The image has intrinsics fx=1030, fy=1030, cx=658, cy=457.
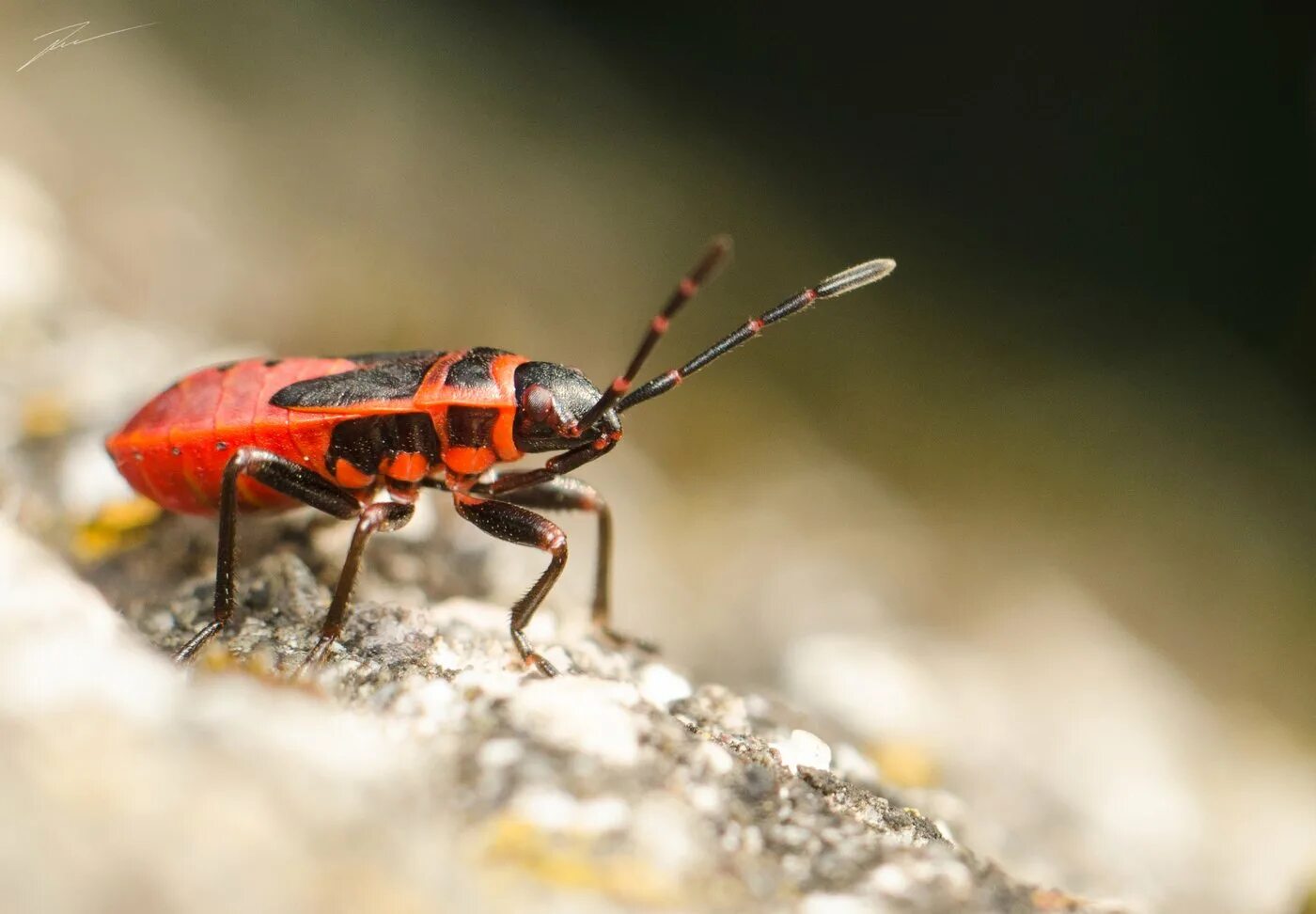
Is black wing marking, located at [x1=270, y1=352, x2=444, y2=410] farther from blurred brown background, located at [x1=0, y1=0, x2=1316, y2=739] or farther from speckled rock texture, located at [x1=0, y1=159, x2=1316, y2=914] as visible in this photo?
blurred brown background, located at [x1=0, y1=0, x2=1316, y2=739]

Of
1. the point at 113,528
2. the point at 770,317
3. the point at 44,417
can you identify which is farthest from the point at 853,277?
the point at 44,417

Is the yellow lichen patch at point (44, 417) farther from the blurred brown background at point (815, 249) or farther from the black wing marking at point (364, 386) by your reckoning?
the black wing marking at point (364, 386)

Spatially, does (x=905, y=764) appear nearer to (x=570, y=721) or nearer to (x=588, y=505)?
(x=588, y=505)

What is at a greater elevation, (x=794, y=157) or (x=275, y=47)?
(x=794, y=157)

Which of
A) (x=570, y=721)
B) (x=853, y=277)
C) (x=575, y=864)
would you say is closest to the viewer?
(x=575, y=864)

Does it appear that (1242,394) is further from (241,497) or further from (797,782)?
(241,497)

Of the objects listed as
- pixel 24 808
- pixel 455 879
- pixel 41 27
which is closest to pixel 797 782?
pixel 455 879

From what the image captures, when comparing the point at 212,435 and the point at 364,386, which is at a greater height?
the point at 364,386
